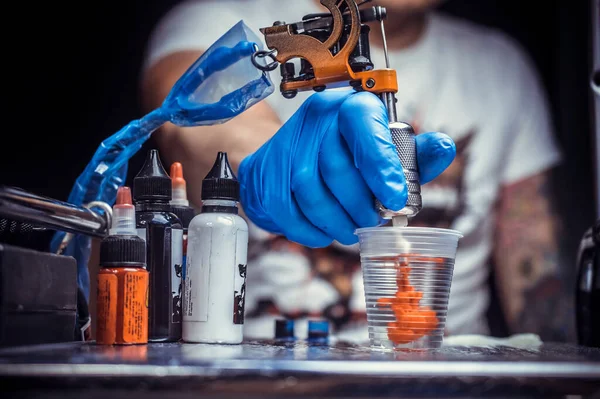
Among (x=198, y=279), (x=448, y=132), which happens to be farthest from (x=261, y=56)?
(x=448, y=132)

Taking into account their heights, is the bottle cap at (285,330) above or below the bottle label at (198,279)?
below

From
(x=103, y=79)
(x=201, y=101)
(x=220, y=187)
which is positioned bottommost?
(x=220, y=187)

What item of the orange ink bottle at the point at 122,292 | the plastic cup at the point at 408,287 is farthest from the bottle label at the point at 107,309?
the plastic cup at the point at 408,287

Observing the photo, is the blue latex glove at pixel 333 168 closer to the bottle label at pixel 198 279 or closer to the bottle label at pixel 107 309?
the bottle label at pixel 198 279

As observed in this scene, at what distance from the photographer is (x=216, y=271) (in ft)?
3.15

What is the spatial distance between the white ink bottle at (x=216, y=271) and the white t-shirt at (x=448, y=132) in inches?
38.8

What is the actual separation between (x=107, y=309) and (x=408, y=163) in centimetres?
49

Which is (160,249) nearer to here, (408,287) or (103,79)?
(408,287)

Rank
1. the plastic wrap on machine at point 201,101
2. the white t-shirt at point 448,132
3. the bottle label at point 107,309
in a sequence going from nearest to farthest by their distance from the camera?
the bottle label at point 107,309, the plastic wrap on machine at point 201,101, the white t-shirt at point 448,132

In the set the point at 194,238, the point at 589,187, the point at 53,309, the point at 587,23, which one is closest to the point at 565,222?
the point at 589,187

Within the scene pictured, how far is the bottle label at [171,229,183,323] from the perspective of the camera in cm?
98

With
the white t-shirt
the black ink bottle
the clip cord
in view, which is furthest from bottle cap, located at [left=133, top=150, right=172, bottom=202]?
the white t-shirt

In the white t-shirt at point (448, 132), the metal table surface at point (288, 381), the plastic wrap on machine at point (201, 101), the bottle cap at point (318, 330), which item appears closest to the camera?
the metal table surface at point (288, 381)

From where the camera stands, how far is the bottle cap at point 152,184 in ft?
3.31
